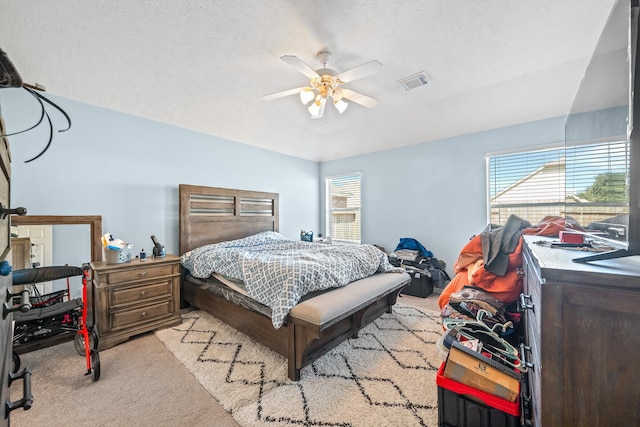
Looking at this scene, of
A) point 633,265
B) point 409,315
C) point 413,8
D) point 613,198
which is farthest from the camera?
point 409,315

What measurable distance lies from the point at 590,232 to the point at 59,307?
11.5ft

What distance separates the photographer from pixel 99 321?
7.44ft

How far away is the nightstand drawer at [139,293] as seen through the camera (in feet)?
7.72

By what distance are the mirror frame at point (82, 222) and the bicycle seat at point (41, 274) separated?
981 millimetres

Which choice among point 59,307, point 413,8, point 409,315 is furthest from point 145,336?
point 413,8

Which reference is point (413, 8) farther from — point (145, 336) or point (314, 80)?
point (145, 336)

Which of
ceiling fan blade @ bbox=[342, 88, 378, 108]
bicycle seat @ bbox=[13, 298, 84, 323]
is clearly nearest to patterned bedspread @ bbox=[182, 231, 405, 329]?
→ bicycle seat @ bbox=[13, 298, 84, 323]

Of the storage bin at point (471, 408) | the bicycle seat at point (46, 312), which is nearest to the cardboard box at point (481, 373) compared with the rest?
the storage bin at point (471, 408)

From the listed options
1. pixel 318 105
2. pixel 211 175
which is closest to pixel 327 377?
pixel 318 105

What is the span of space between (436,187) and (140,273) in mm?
4026

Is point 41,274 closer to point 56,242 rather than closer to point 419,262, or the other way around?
point 56,242

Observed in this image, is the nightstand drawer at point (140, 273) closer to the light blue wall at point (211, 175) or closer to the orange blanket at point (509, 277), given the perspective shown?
the light blue wall at point (211, 175)

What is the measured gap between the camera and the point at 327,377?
1874mm

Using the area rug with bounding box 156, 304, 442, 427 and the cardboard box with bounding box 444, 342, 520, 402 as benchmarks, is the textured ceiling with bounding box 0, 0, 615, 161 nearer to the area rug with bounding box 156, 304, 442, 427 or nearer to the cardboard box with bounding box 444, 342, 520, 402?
the cardboard box with bounding box 444, 342, 520, 402
